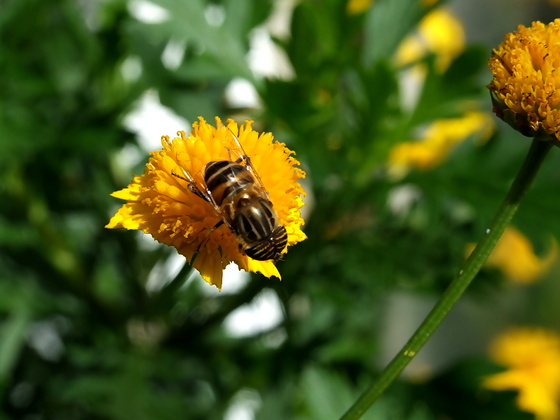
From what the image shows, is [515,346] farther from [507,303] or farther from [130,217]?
[130,217]

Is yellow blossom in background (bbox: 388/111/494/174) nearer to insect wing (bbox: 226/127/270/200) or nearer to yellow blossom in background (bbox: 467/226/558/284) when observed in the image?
yellow blossom in background (bbox: 467/226/558/284)

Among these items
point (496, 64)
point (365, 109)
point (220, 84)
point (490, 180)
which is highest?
point (220, 84)

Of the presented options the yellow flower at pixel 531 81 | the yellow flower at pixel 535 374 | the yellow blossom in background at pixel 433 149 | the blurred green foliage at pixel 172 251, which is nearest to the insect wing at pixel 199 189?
the yellow flower at pixel 531 81

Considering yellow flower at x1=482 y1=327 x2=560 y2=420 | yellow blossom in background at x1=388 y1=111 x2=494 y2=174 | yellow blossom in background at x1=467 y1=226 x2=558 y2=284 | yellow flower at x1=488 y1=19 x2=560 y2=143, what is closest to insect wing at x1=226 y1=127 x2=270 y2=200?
yellow flower at x1=488 y1=19 x2=560 y2=143

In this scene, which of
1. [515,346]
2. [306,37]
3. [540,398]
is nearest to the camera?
[306,37]

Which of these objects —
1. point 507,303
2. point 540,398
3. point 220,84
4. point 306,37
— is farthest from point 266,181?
point 507,303

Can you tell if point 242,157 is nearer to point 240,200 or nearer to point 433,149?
point 240,200

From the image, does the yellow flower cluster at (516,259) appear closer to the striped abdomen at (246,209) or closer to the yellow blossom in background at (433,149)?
the yellow blossom in background at (433,149)

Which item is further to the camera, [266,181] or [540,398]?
[540,398]
